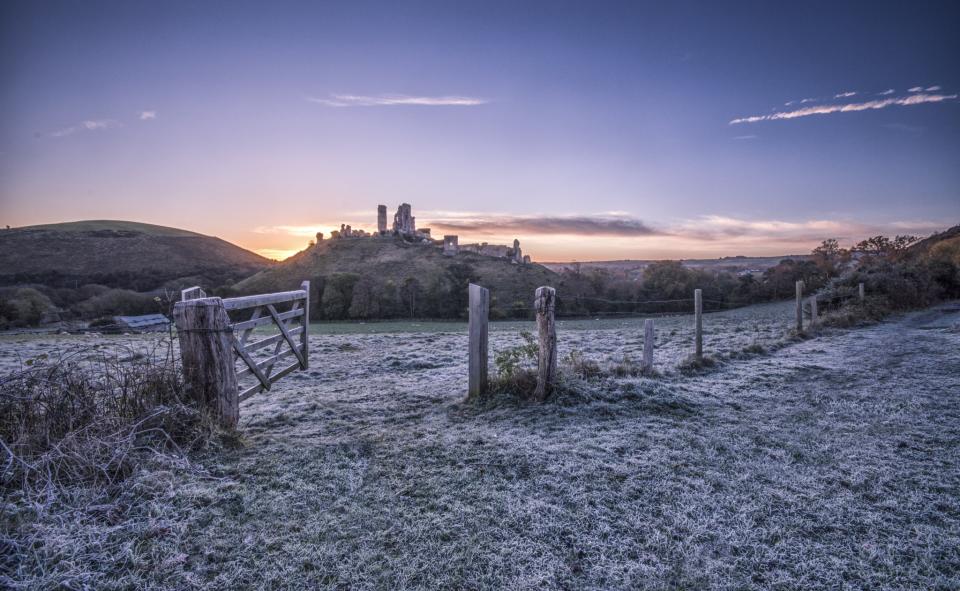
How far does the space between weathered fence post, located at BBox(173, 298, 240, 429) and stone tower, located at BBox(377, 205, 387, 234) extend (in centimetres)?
7457

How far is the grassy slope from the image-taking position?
143ft

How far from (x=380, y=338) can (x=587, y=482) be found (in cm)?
1219

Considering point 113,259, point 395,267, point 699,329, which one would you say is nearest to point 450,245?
point 395,267

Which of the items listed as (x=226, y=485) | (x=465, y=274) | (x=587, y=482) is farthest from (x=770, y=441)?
(x=465, y=274)

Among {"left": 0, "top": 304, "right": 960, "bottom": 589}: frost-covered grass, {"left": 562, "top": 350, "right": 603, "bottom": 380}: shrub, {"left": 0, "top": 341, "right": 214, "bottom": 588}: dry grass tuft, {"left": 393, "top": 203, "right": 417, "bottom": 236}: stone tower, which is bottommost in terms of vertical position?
{"left": 0, "top": 304, "right": 960, "bottom": 589}: frost-covered grass

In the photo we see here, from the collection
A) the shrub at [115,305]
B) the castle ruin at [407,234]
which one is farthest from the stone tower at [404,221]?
the shrub at [115,305]

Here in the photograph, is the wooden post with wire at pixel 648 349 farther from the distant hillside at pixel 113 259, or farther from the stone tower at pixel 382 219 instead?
the stone tower at pixel 382 219

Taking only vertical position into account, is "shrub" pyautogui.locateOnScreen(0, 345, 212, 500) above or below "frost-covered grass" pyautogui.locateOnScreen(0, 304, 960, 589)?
above

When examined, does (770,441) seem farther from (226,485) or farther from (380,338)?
(380,338)

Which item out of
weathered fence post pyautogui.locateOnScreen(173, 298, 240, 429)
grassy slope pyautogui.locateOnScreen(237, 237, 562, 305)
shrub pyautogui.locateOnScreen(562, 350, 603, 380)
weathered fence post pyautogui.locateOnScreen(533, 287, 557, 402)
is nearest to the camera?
weathered fence post pyautogui.locateOnScreen(173, 298, 240, 429)

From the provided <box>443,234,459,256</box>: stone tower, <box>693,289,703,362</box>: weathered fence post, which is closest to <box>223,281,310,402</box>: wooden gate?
<box>693,289,703,362</box>: weathered fence post

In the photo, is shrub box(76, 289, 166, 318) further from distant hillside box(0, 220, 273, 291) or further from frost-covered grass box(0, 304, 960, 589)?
frost-covered grass box(0, 304, 960, 589)

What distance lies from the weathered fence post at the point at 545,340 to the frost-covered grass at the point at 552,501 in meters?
0.35

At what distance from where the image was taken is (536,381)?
616cm
